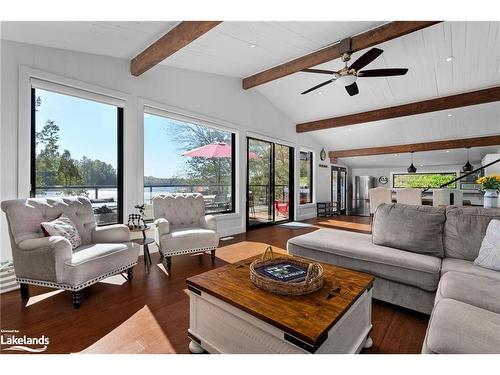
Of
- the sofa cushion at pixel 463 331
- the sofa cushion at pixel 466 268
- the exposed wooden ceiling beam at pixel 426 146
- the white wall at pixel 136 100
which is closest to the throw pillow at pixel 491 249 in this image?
the sofa cushion at pixel 466 268

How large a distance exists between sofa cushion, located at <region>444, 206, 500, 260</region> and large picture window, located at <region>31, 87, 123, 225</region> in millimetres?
3875

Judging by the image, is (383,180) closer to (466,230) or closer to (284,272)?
(466,230)

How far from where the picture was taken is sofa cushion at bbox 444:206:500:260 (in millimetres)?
2080

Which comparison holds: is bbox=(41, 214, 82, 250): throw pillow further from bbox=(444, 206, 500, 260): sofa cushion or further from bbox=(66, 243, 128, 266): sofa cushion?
bbox=(444, 206, 500, 260): sofa cushion

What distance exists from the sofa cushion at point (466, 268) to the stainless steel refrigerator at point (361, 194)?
27.7 ft

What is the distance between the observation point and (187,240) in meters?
3.01

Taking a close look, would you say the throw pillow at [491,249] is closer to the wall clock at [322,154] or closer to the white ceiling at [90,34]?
the white ceiling at [90,34]

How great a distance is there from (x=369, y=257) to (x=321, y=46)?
325 centimetres

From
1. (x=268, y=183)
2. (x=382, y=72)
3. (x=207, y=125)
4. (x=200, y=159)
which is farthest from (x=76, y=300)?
(x=268, y=183)

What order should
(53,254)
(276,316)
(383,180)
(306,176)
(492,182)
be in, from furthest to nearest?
(383,180), (306,176), (492,182), (53,254), (276,316)

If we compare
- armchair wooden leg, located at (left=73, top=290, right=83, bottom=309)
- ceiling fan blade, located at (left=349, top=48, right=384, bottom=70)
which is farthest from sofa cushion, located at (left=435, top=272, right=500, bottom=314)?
armchair wooden leg, located at (left=73, top=290, right=83, bottom=309)

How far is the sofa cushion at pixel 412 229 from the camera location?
7.38 ft

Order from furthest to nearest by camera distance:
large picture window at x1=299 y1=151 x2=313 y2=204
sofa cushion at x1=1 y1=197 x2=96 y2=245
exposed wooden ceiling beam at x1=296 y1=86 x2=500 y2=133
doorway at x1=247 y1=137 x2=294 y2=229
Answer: large picture window at x1=299 y1=151 x2=313 y2=204
doorway at x1=247 y1=137 x2=294 y2=229
exposed wooden ceiling beam at x1=296 y1=86 x2=500 y2=133
sofa cushion at x1=1 y1=197 x2=96 y2=245
